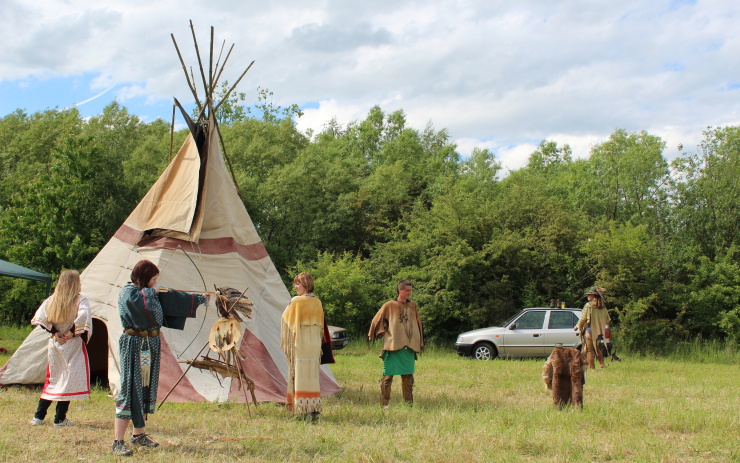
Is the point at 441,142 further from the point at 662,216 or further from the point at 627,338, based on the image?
the point at 627,338

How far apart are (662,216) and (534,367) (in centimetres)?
951

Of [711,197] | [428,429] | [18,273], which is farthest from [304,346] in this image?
[711,197]

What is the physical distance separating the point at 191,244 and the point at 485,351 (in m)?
8.14

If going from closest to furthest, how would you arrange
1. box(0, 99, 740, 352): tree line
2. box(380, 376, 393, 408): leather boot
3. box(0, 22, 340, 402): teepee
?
box(380, 376, 393, 408): leather boot → box(0, 22, 340, 402): teepee → box(0, 99, 740, 352): tree line

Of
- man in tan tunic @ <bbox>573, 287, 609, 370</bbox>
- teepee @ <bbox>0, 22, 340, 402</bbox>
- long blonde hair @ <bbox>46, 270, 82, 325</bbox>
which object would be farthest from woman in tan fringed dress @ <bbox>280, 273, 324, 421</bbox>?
man in tan tunic @ <bbox>573, 287, 609, 370</bbox>

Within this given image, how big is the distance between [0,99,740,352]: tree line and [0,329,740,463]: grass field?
770cm

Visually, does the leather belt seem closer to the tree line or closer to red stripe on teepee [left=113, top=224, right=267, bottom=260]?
red stripe on teepee [left=113, top=224, right=267, bottom=260]

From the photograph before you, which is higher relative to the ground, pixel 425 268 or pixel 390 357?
pixel 425 268

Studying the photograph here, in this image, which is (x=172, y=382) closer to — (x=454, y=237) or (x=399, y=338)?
(x=399, y=338)

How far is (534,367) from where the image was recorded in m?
12.5

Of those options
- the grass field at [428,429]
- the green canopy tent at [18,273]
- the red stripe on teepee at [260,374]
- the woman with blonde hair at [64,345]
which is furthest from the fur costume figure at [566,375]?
the green canopy tent at [18,273]

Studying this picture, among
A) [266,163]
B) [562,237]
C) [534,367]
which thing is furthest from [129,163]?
[534,367]

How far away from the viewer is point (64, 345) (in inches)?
240

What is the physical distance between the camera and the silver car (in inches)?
555
